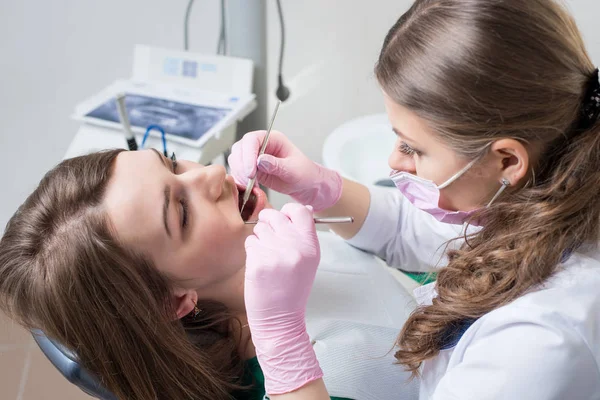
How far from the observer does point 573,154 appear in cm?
80

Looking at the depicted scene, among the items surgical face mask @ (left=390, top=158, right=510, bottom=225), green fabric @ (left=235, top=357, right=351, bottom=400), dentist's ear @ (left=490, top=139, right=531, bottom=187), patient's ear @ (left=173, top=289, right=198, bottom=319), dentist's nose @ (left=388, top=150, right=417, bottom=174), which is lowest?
green fabric @ (left=235, top=357, right=351, bottom=400)

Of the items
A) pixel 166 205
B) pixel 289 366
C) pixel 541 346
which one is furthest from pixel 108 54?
pixel 541 346

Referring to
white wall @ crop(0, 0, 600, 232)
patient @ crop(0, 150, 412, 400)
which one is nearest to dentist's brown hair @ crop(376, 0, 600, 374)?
patient @ crop(0, 150, 412, 400)

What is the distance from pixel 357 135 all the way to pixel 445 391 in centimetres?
108

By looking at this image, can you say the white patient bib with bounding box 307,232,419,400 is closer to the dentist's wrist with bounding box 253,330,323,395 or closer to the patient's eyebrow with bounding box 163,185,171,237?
the dentist's wrist with bounding box 253,330,323,395

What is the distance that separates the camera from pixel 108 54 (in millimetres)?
2312

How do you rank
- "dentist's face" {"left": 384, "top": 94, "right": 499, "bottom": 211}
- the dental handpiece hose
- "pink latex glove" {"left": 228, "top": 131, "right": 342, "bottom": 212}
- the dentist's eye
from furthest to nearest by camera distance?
the dental handpiece hose
"pink latex glove" {"left": 228, "top": 131, "right": 342, "bottom": 212}
the dentist's eye
"dentist's face" {"left": 384, "top": 94, "right": 499, "bottom": 211}

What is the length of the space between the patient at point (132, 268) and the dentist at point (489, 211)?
124 millimetres

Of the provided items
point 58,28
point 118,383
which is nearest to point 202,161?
point 118,383

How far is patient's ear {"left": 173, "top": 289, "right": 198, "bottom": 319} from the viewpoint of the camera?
0.98 metres

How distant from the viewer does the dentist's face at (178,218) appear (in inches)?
36.2

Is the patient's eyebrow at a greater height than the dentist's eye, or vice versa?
the dentist's eye

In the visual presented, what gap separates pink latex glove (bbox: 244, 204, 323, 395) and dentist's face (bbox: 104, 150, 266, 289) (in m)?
0.10

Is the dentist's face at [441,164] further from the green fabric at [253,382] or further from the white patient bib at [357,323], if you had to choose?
the green fabric at [253,382]
